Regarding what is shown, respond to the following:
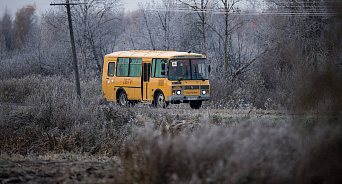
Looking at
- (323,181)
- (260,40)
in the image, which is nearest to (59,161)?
(323,181)

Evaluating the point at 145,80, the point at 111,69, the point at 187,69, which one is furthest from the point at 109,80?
the point at 187,69

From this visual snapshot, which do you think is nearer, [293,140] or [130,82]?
[293,140]

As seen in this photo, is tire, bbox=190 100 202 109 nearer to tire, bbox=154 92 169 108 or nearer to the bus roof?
tire, bbox=154 92 169 108

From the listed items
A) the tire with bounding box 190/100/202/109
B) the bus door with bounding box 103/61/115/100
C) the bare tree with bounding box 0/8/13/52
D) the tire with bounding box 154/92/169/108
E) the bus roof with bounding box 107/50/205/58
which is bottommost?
the tire with bounding box 190/100/202/109

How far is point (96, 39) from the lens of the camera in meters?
44.2

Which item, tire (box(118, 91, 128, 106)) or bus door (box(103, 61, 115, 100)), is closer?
tire (box(118, 91, 128, 106))

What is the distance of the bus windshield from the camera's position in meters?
21.7

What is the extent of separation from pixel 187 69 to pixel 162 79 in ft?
4.19

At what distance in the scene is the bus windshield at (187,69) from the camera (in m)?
21.7

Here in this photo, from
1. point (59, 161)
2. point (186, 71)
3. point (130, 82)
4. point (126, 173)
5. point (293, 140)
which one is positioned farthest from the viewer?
point (130, 82)

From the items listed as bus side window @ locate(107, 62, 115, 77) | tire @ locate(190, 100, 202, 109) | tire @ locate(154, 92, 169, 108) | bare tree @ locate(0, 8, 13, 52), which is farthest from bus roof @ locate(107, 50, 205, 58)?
bare tree @ locate(0, 8, 13, 52)

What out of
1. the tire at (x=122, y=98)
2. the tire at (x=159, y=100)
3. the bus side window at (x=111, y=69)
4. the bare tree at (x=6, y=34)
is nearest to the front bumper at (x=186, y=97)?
the tire at (x=159, y=100)

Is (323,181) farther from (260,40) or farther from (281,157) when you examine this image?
(260,40)

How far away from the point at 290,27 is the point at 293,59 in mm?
22765
